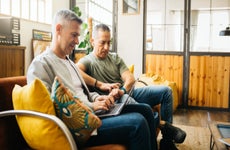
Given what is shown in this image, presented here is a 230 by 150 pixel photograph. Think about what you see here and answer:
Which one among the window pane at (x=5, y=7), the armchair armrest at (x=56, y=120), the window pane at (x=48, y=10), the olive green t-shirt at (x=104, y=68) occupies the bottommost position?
the armchair armrest at (x=56, y=120)

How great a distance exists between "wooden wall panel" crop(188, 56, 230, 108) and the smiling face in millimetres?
3511

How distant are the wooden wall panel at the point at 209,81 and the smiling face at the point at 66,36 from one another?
3.51m

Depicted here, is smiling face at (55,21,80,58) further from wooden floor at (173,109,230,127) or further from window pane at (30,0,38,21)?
window pane at (30,0,38,21)

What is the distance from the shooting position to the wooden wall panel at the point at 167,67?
4820mm

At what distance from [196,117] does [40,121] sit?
3.34 m

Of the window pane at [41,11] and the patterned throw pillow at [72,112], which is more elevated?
the window pane at [41,11]

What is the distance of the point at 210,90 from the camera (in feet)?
A: 15.3

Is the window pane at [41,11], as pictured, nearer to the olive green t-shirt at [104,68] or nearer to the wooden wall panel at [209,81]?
the olive green t-shirt at [104,68]

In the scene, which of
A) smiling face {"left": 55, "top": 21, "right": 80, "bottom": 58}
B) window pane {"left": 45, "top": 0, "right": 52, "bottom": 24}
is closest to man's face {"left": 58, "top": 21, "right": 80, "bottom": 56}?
smiling face {"left": 55, "top": 21, "right": 80, "bottom": 58}

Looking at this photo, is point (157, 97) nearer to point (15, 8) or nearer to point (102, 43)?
point (102, 43)

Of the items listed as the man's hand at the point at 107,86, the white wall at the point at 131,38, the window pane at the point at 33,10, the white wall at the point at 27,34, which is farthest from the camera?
the white wall at the point at 131,38

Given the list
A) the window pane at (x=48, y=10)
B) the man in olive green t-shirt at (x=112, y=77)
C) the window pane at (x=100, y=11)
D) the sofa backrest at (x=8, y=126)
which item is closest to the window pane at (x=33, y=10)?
the window pane at (x=48, y=10)

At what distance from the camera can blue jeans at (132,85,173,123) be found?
8.01 feet

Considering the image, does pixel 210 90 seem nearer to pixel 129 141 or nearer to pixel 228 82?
pixel 228 82
